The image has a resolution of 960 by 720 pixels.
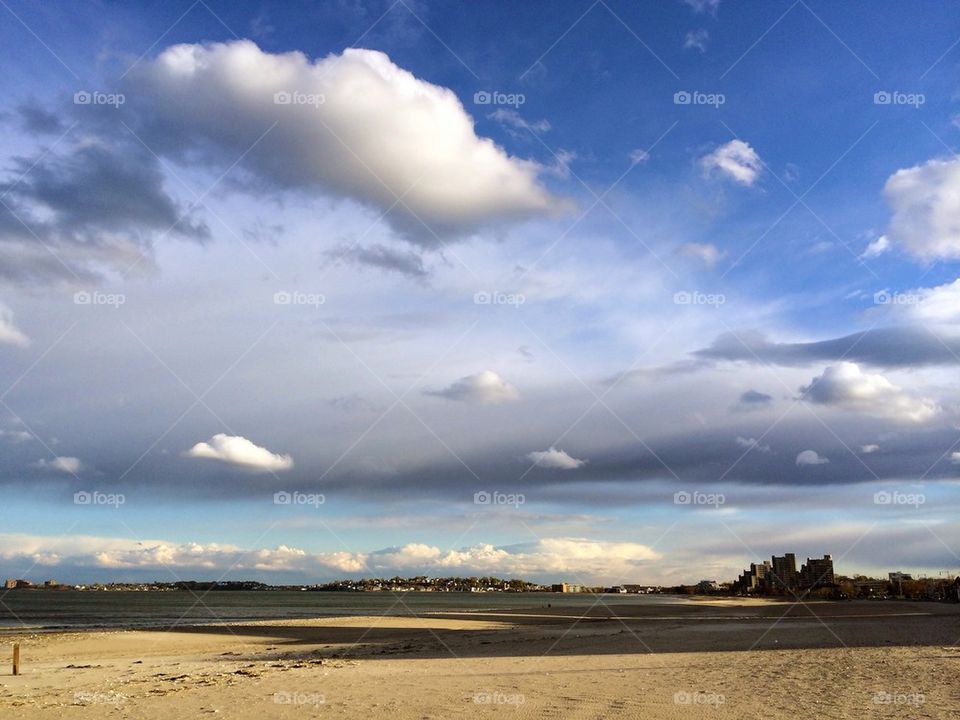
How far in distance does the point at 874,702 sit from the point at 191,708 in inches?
595

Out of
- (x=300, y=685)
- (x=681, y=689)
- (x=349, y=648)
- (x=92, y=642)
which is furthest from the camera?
(x=92, y=642)

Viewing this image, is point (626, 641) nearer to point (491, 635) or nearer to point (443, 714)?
point (491, 635)

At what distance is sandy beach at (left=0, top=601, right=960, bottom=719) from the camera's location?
618 inches

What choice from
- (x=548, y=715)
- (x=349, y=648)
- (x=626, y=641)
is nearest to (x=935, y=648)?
(x=626, y=641)

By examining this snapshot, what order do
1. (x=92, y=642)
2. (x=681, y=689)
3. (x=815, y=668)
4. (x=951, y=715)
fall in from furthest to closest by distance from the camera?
(x=92, y=642), (x=815, y=668), (x=681, y=689), (x=951, y=715)

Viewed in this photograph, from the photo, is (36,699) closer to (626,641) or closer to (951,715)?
(951,715)

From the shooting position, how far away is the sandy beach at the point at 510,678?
15695 millimetres

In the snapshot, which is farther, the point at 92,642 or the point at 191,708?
the point at 92,642

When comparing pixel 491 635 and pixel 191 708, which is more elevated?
pixel 191 708

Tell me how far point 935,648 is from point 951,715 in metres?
17.0

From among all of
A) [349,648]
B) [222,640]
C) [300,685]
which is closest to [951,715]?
[300,685]

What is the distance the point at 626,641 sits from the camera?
112 feet

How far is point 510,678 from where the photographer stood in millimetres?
20734

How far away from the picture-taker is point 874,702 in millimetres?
15805
